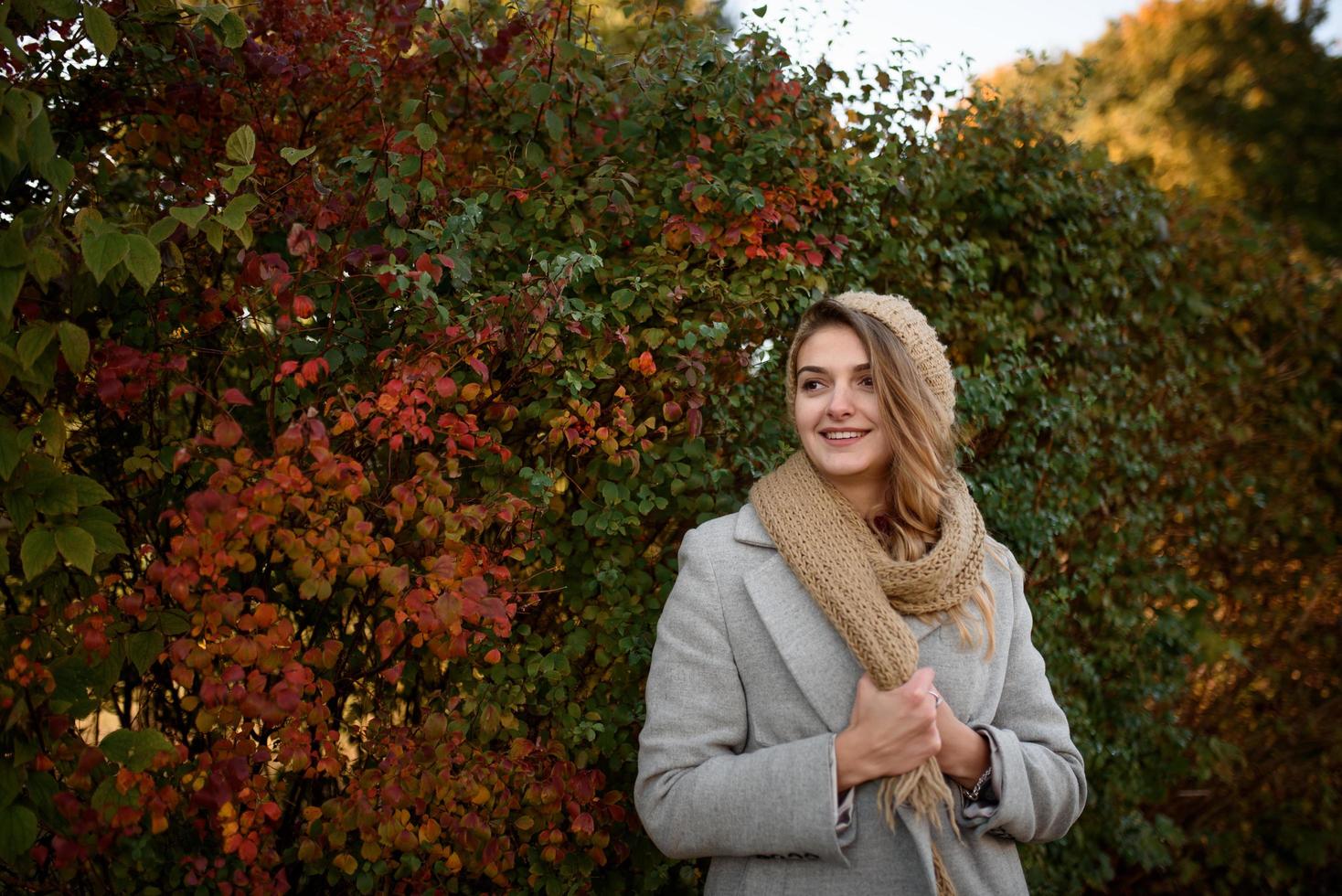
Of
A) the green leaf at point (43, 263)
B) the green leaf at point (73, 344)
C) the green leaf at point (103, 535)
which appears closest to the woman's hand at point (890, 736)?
the green leaf at point (103, 535)

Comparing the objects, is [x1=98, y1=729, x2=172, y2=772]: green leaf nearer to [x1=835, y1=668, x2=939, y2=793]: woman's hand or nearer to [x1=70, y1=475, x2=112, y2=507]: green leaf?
[x1=70, y1=475, x2=112, y2=507]: green leaf

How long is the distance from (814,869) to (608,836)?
0.65 m

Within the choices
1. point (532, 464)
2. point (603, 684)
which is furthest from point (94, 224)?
point (603, 684)

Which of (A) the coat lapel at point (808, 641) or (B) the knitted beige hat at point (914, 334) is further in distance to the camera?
(B) the knitted beige hat at point (914, 334)

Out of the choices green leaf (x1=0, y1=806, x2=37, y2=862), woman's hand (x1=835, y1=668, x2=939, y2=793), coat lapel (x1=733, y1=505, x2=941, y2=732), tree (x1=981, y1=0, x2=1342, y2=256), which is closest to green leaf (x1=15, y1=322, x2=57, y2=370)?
green leaf (x1=0, y1=806, x2=37, y2=862)

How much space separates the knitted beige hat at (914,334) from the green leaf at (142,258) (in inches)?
47.5

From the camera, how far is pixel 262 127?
245cm

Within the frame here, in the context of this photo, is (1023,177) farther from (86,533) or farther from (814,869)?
(86,533)

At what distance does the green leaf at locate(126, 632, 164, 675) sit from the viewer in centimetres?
192

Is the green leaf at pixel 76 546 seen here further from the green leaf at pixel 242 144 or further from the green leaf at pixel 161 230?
the green leaf at pixel 242 144

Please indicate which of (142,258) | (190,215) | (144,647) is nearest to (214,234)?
(190,215)

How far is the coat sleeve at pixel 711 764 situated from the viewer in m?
1.74

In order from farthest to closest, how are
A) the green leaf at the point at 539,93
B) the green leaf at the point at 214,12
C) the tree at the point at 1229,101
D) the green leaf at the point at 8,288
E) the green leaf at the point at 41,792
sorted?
the tree at the point at 1229,101, the green leaf at the point at 539,93, the green leaf at the point at 214,12, the green leaf at the point at 41,792, the green leaf at the point at 8,288

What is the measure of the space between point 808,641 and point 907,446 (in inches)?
16.8
